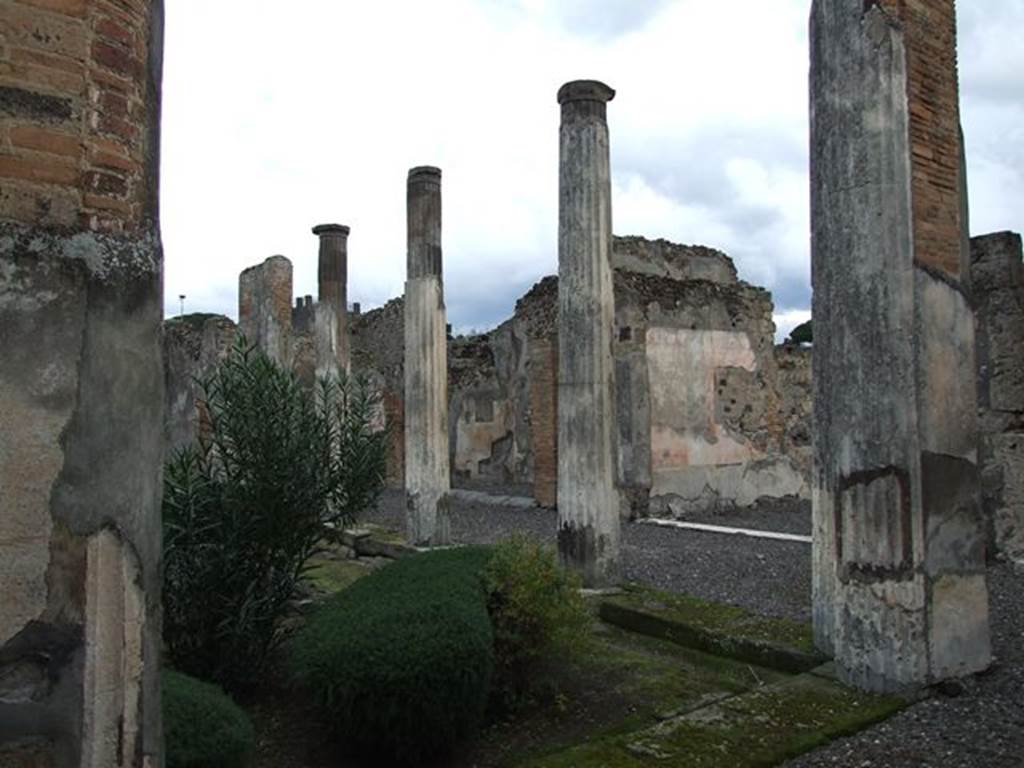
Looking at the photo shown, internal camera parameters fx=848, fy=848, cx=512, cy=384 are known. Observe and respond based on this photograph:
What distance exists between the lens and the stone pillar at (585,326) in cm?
737

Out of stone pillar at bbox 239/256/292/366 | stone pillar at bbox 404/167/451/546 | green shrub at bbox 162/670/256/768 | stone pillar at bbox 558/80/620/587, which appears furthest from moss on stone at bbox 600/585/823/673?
stone pillar at bbox 239/256/292/366

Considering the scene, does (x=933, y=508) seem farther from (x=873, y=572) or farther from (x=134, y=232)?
(x=134, y=232)

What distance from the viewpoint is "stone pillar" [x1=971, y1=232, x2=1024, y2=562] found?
8055 mm

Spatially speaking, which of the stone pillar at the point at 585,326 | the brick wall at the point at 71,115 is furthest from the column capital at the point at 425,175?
the brick wall at the point at 71,115

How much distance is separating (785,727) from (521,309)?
1292 centimetres

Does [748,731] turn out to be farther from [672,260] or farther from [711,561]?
[672,260]

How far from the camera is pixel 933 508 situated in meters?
4.42

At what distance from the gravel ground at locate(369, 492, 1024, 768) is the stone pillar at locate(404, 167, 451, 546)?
4.19 ft

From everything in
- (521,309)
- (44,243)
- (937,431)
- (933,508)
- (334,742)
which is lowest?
(334,742)

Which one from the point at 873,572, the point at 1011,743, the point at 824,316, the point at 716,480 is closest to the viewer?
the point at 1011,743

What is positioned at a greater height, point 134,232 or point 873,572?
point 134,232

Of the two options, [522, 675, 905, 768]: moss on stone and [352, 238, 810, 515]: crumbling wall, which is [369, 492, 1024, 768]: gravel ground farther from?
[352, 238, 810, 515]: crumbling wall

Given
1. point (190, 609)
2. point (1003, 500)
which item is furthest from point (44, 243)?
point (1003, 500)

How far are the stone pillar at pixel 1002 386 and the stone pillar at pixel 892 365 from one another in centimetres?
401
